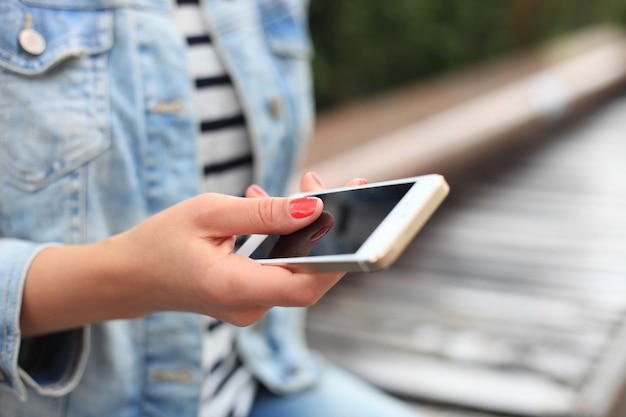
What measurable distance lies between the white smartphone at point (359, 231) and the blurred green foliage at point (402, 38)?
555cm

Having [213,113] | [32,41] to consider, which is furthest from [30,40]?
[213,113]

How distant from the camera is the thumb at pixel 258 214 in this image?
880 mm

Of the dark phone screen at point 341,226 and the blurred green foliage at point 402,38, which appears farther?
the blurred green foliage at point 402,38

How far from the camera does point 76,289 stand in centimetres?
100

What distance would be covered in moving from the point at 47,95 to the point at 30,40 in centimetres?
7

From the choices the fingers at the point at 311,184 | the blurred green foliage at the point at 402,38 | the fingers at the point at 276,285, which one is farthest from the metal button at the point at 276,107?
the blurred green foliage at the point at 402,38

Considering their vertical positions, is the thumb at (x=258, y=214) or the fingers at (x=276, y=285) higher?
the thumb at (x=258, y=214)

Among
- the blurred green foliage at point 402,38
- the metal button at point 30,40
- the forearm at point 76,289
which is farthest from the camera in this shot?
the blurred green foliage at point 402,38

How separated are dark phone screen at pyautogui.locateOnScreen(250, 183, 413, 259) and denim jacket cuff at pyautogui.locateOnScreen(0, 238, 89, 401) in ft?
0.97

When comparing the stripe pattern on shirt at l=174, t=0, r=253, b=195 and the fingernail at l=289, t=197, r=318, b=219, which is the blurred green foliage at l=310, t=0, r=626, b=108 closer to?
the stripe pattern on shirt at l=174, t=0, r=253, b=195

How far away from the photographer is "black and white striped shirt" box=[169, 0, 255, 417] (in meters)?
1.26

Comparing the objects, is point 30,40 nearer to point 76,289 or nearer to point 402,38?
point 76,289

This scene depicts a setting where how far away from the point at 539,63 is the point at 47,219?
7259 millimetres

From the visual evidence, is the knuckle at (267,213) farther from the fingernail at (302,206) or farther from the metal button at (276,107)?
the metal button at (276,107)
